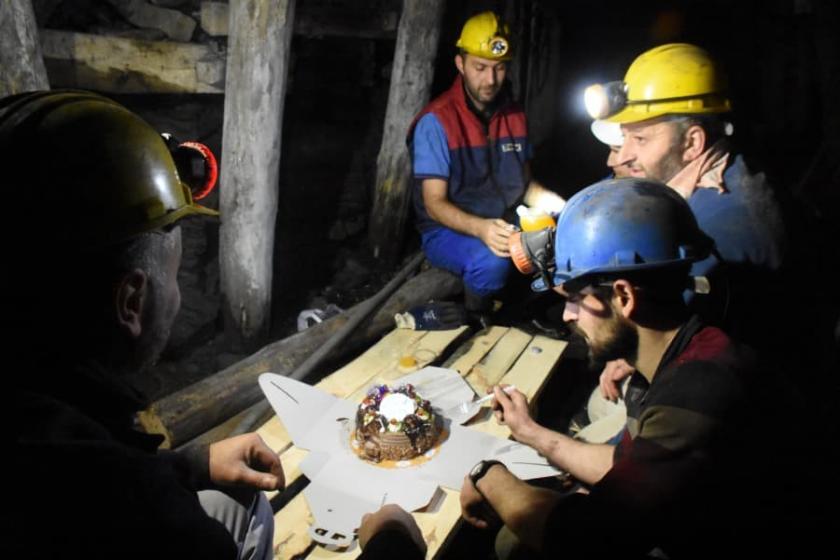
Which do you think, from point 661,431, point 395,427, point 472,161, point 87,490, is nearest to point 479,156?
point 472,161

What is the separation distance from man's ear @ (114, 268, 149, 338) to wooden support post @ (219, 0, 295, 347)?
108 inches

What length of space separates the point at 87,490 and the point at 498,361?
2.86 metres

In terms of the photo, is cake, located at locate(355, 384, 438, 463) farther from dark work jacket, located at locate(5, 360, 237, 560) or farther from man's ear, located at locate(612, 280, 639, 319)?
dark work jacket, located at locate(5, 360, 237, 560)

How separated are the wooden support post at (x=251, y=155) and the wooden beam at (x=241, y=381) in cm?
82

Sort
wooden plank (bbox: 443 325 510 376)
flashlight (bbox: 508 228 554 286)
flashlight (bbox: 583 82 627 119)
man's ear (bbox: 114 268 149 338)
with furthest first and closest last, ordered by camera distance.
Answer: wooden plank (bbox: 443 325 510 376), flashlight (bbox: 583 82 627 119), flashlight (bbox: 508 228 554 286), man's ear (bbox: 114 268 149 338)

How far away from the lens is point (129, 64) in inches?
148

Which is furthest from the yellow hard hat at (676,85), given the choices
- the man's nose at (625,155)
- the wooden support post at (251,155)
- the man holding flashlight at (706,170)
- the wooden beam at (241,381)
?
the wooden support post at (251,155)

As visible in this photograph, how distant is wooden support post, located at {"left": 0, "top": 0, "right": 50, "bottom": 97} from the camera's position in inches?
112

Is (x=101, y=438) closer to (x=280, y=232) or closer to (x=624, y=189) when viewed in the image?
(x=624, y=189)

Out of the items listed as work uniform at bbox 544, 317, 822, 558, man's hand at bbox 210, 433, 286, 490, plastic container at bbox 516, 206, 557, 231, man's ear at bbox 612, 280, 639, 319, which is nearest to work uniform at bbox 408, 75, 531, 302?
plastic container at bbox 516, 206, 557, 231

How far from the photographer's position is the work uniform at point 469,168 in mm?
4547

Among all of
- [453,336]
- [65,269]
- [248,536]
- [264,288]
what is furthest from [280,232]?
[65,269]

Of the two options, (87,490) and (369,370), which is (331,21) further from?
(87,490)

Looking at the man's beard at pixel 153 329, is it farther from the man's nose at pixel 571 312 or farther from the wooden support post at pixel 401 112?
the wooden support post at pixel 401 112
